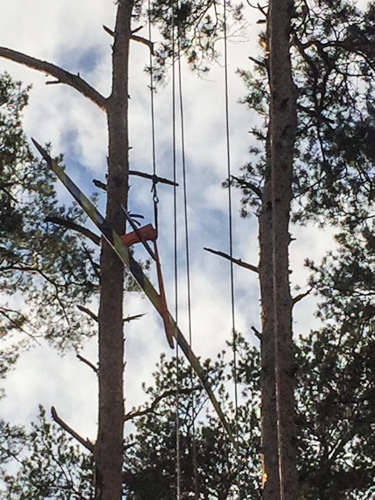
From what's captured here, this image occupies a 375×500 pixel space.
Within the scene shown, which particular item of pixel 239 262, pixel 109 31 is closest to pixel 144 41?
pixel 109 31

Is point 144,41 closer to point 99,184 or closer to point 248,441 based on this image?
point 99,184

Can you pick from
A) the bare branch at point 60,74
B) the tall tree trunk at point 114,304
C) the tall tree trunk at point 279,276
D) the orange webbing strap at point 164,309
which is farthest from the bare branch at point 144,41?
the orange webbing strap at point 164,309

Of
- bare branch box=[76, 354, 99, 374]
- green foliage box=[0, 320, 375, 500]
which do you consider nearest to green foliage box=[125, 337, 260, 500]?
green foliage box=[0, 320, 375, 500]

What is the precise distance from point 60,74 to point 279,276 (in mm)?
2855

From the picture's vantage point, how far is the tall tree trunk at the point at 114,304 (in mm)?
5399

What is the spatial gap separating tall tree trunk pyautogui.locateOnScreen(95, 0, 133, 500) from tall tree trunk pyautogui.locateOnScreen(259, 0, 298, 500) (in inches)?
40.0

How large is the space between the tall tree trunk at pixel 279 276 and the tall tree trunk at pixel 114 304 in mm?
1017

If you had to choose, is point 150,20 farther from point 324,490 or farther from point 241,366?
point 324,490

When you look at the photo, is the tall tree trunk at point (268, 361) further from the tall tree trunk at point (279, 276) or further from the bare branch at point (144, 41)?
the bare branch at point (144, 41)

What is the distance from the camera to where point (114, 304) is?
19.3 feet

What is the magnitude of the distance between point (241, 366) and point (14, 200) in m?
3.60

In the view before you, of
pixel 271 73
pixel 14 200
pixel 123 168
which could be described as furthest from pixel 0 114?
pixel 271 73

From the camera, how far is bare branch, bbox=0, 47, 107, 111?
6.86 meters

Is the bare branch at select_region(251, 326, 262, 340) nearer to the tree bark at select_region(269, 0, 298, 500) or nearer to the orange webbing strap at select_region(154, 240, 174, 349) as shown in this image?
the tree bark at select_region(269, 0, 298, 500)
